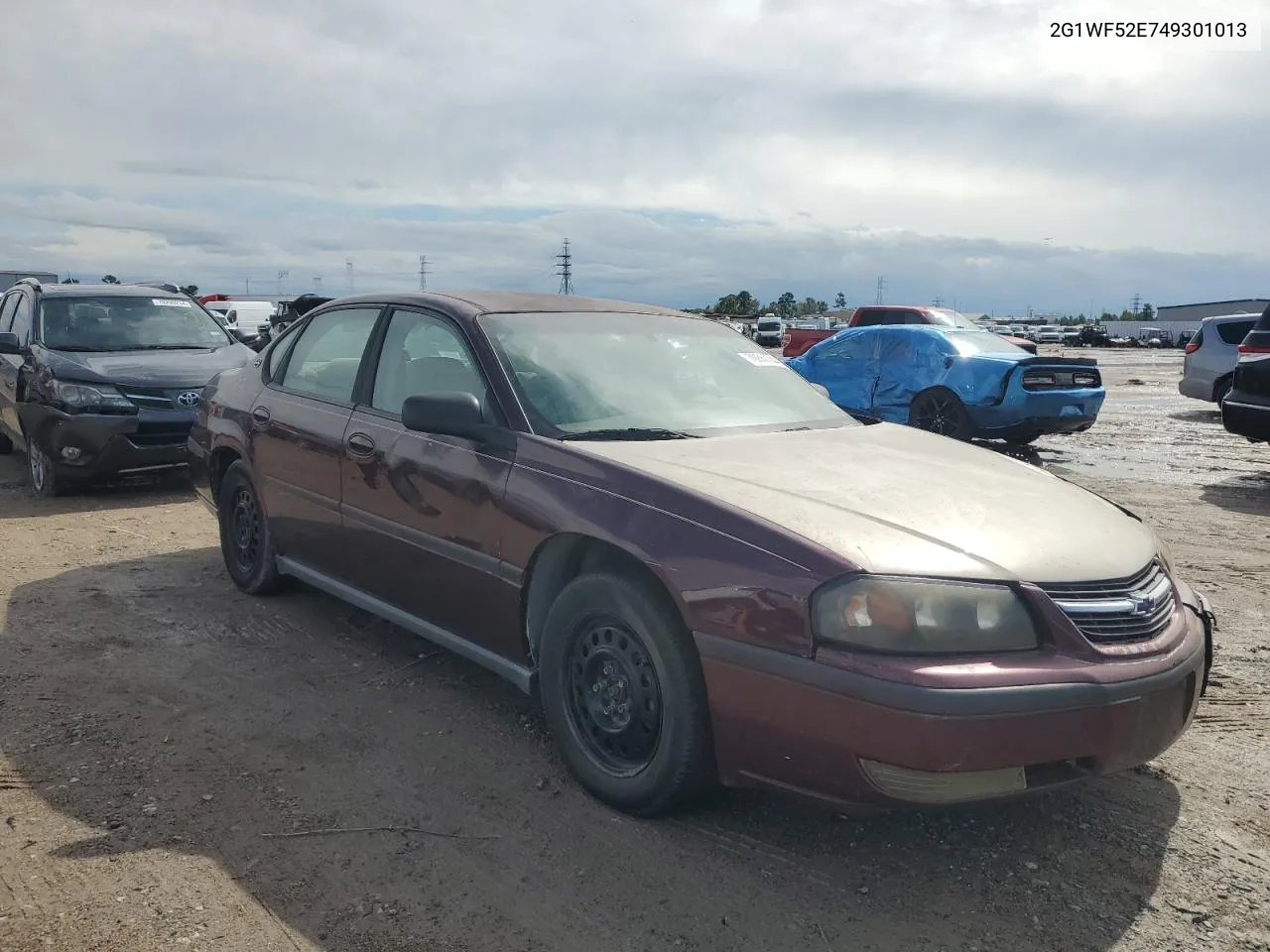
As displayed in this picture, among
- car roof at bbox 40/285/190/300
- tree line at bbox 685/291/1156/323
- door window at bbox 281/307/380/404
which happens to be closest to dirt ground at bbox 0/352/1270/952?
door window at bbox 281/307/380/404

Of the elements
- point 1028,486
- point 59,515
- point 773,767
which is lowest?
point 59,515

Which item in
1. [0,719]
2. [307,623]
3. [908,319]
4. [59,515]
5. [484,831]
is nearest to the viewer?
[484,831]

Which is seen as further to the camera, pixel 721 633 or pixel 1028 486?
pixel 1028 486

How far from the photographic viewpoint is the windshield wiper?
3558 mm

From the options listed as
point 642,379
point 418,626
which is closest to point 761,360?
point 642,379

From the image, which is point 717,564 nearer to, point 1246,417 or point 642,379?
point 642,379

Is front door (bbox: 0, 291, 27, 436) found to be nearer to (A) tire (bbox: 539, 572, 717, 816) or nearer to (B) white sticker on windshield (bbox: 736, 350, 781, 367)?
(B) white sticker on windshield (bbox: 736, 350, 781, 367)

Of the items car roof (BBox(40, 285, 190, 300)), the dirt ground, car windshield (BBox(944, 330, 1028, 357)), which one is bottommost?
the dirt ground

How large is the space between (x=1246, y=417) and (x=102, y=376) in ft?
31.9

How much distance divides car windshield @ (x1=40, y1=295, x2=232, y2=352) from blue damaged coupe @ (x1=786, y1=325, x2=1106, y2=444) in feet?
20.9

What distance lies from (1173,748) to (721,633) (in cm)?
195

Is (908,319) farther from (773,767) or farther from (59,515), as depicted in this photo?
(773,767)

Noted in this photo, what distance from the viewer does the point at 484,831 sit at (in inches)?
123

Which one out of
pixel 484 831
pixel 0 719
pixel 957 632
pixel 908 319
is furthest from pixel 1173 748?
pixel 908 319
